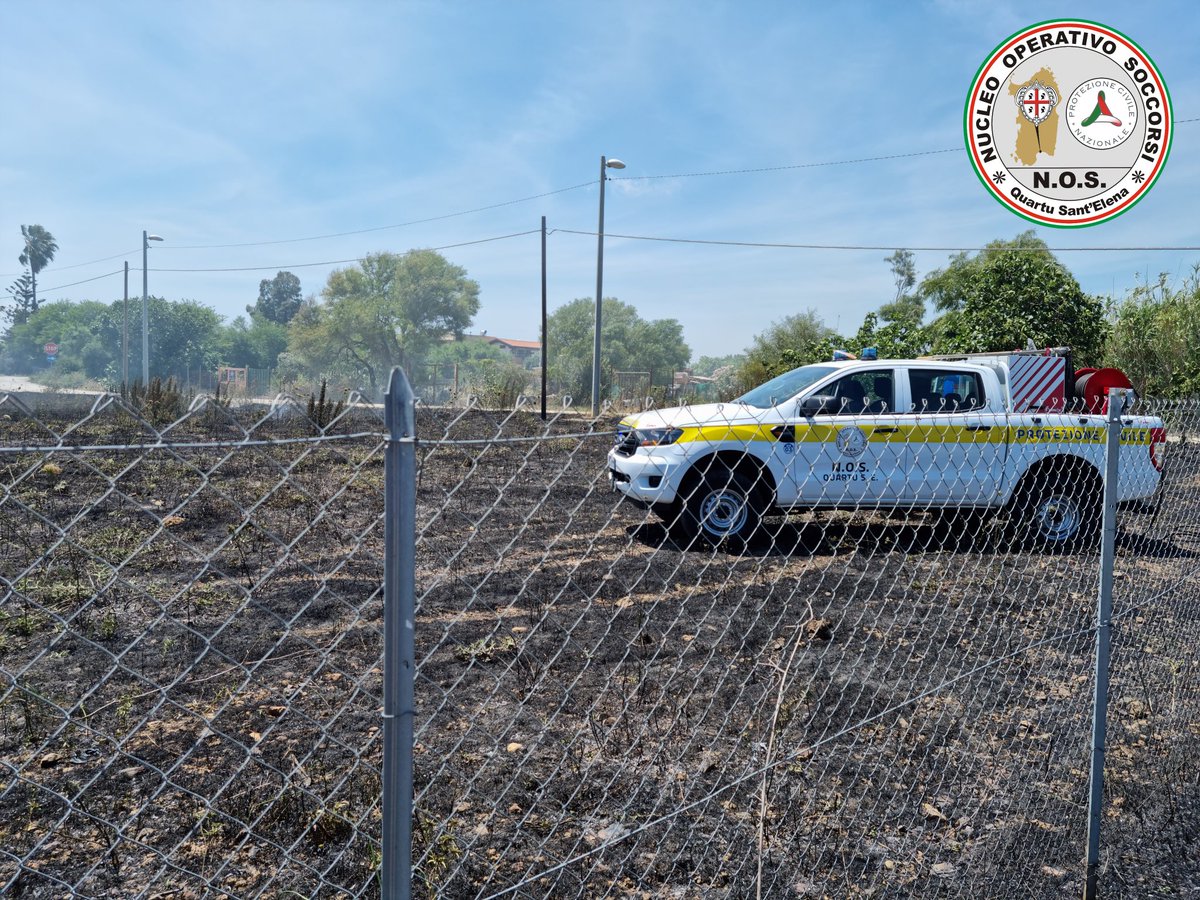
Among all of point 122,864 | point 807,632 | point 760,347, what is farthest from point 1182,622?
point 760,347

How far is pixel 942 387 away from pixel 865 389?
0.76m

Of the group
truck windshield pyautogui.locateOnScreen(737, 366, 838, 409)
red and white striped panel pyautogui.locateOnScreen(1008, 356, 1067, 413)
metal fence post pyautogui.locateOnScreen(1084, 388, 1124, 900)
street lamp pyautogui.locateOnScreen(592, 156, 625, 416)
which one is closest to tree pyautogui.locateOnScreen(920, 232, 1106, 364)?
street lamp pyautogui.locateOnScreen(592, 156, 625, 416)

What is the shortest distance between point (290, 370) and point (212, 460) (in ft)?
189

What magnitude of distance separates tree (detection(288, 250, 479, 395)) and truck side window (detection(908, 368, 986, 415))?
198 feet

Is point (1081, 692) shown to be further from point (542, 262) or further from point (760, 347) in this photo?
point (760, 347)

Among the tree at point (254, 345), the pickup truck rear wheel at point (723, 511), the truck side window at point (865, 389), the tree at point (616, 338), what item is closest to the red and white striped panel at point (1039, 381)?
the truck side window at point (865, 389)

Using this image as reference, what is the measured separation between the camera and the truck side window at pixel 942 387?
805 cm

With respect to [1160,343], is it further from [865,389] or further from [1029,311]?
[865,389]

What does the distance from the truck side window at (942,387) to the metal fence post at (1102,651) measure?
204 inches

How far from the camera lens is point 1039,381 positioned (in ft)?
28.3

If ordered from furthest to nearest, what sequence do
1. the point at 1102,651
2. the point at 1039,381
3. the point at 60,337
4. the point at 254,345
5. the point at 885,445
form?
1. the point at 254,345
2. the point at 60,337
3. the point at 1039,381
4. the point at 885,445
5. the point at 1102,651

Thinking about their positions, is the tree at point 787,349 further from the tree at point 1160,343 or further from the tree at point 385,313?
the tree at point 385,313

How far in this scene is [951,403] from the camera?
786 cm

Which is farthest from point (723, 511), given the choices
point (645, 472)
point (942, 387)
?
point (942, 387)
